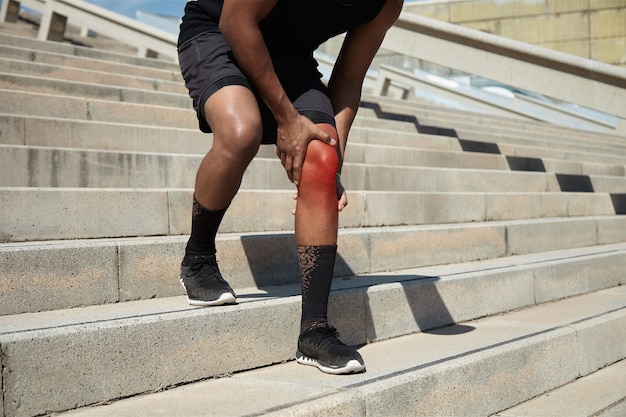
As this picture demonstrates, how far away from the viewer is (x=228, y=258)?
3.37 metres

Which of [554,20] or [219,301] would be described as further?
[554,20]

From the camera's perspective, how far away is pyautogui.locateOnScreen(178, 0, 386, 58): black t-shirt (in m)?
2.76

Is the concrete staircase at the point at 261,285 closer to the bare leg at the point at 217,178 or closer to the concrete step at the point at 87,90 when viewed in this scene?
the concrete step at the point at 87,90

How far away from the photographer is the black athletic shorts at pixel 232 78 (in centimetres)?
277

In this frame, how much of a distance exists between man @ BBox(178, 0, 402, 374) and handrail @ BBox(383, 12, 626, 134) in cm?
456

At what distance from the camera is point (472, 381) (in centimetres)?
290

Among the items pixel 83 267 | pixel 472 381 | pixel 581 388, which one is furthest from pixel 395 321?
pixel 83 267

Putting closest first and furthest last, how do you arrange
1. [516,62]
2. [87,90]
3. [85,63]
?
1. [87,90]
2. [85,63]
3. [516,62]

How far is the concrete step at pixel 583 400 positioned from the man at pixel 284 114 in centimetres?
82

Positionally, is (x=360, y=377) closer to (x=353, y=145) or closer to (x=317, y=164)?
(x=317, y=164)

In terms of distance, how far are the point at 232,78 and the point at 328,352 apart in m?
1.00

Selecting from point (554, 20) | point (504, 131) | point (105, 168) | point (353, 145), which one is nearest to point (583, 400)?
point (105, 168)

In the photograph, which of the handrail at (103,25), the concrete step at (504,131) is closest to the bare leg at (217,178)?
the concrete step at (504,131)

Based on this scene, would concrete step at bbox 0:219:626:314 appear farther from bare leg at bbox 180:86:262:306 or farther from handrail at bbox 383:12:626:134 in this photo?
handrail at bbox 383:12:626:134
